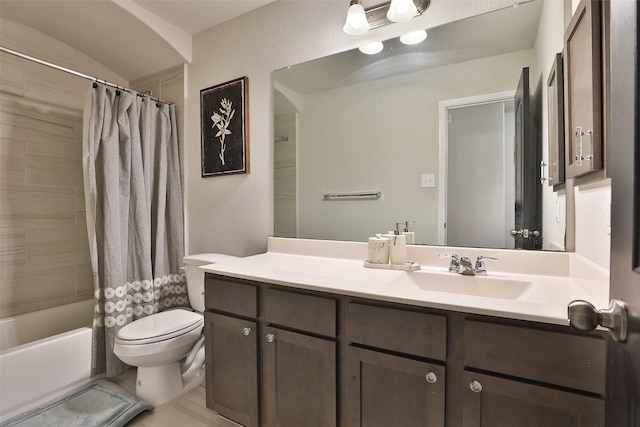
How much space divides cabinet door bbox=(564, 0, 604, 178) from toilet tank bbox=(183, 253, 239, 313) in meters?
1.88

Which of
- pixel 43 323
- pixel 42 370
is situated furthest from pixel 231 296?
pixel 43 323

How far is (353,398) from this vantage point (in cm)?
109

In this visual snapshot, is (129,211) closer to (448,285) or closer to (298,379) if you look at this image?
(298,379)

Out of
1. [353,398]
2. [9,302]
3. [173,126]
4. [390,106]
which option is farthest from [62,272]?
[390,106]

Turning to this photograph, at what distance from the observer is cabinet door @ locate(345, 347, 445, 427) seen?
94cm

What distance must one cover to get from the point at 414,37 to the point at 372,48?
224 millimetres

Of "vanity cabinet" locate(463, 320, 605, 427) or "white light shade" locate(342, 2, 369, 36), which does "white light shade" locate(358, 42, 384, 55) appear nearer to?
"white light shade" locate(342, 2, 369, 36)

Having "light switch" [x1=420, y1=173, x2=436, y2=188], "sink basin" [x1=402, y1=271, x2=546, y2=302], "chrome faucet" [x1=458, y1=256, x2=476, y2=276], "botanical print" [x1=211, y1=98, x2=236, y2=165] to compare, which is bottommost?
"sink basin" [x1=402, y1=271, x2=546, y2=302]

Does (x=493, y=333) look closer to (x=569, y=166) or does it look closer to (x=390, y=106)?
(x=569, y=166)

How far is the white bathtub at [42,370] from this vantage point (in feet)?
5.32

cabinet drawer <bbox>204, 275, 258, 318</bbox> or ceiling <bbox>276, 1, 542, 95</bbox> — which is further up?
ceiling <bbox>276, 1, 542, 95</bbox>

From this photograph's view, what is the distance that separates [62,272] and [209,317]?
5.46ft

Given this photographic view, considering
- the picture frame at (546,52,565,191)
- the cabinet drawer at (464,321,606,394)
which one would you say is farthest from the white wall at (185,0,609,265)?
the cabinet drawer at (464,321,606,394)

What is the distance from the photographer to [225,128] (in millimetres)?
2182
